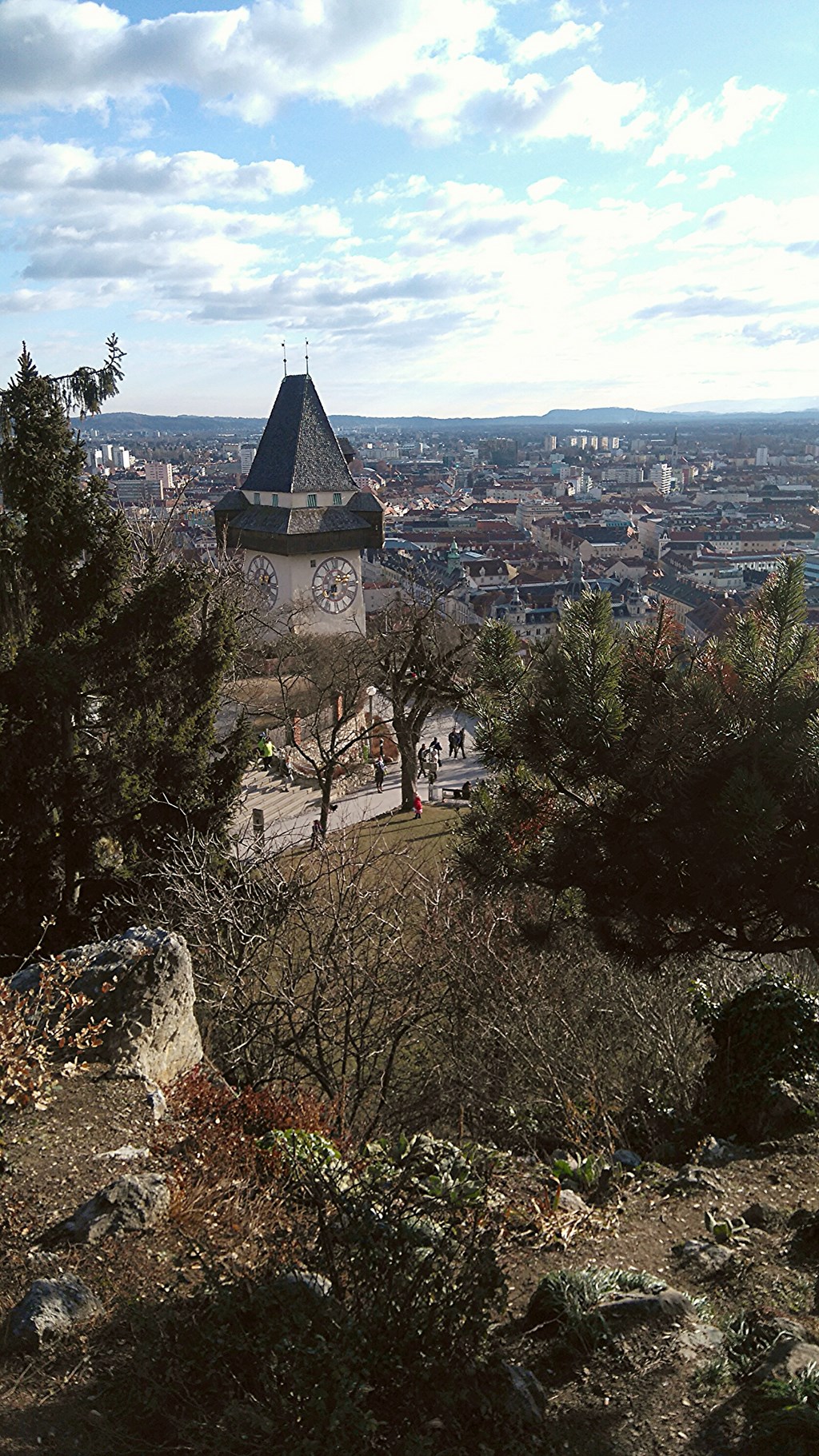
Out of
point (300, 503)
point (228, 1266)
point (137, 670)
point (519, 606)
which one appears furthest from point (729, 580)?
point (228, 1266)

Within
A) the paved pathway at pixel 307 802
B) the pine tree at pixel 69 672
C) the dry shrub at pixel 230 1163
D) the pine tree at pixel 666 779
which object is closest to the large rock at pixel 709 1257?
the pine tree at pixel 666 779

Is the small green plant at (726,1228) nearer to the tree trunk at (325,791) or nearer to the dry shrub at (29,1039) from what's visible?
the dry shrub at (29,1039)

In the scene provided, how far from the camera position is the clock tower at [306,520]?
33.2m

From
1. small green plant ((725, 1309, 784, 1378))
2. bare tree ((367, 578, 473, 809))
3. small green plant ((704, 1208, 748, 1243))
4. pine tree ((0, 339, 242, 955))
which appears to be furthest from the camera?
bare tree ((367, 578, 473, 809))

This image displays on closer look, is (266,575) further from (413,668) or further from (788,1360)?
(788,1360)

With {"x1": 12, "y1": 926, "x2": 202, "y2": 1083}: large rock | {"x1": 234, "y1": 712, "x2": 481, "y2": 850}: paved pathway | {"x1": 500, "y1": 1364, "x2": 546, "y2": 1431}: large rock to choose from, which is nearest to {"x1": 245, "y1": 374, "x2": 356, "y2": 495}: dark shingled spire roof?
{"x1": 234, "y1": 712, "x2": 481, "y2": 850}: paved pathway

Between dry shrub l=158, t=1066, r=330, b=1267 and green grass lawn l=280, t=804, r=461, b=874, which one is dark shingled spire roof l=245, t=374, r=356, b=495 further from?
dry shrub l=158, t=1066, r=330, b=1267

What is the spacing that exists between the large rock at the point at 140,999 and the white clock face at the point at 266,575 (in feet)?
82.4

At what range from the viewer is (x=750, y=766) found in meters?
5.13

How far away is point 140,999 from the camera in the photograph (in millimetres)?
7340

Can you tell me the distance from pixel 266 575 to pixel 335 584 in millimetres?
2036

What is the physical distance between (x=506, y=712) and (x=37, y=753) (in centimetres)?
637

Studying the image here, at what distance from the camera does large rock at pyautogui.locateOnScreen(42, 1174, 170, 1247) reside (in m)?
5.04

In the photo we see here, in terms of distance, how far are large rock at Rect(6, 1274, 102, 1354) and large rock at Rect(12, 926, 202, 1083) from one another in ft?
8.64
